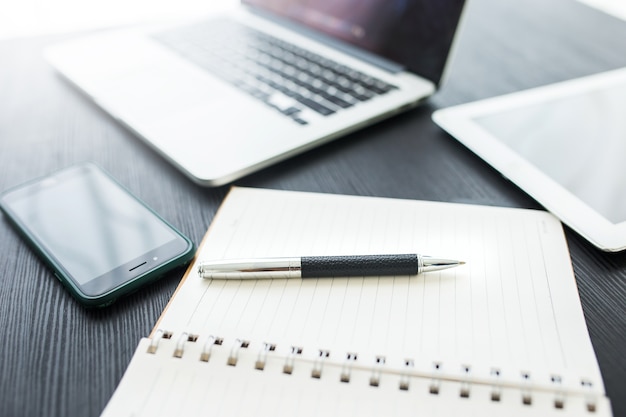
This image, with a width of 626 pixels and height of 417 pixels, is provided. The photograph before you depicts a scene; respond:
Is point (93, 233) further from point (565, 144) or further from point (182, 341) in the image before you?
point (565, 144)

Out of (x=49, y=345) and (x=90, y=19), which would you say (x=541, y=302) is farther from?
(x=90, y=19)

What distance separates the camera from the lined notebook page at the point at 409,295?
0.40 m

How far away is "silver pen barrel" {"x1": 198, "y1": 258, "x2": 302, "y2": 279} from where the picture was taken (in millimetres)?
464

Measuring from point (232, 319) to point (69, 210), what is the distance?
21 centimetres

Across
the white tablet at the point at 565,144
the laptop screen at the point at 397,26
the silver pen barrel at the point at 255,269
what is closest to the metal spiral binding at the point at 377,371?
the silver pen barrel at the point at 255,269

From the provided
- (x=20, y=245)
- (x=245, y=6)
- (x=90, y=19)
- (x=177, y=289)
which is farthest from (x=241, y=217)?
(x=90, y=19)

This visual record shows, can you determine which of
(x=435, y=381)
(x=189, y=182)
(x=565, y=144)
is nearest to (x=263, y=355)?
(x=435, y=381)

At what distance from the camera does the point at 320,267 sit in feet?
1.52

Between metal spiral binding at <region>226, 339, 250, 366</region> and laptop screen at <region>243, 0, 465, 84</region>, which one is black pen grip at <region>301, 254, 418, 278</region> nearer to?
metal spiral binding at <region>226, 339, 250, 366</region>

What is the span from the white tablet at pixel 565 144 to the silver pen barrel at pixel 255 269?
25 centimetres

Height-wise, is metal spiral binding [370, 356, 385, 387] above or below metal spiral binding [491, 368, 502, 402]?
below

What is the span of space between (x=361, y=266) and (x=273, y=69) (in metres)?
0.39

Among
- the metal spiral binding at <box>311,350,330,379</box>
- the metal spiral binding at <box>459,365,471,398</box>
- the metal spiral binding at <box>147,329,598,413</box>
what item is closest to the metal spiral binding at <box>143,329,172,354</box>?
the metal spiral binding at <box>147,329,598,413</box>

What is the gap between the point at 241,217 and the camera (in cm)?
54
